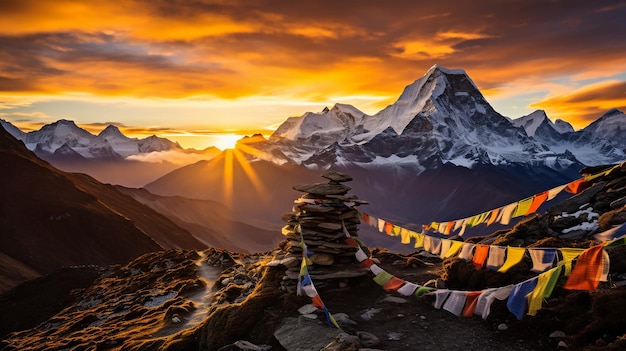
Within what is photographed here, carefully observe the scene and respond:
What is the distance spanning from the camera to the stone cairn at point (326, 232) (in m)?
20.2

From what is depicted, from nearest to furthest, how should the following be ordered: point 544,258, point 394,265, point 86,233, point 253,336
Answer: point 544,258 < point 253,336 < point 394,265 < point 86,233

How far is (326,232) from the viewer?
21.1 meters

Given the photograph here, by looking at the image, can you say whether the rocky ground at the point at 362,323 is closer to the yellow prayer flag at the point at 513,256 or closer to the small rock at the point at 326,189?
the yellow prayer flag at the point at 513,256

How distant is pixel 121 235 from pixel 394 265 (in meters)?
155

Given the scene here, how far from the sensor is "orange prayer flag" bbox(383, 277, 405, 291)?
17969 mm

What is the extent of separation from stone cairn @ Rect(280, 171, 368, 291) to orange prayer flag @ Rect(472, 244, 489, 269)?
19.1ft

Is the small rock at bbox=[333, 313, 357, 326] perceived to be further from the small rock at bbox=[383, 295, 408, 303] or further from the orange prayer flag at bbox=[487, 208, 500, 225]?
the orange prayer flag at bbox=[487, 208, 500, 225]

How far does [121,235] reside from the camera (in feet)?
521

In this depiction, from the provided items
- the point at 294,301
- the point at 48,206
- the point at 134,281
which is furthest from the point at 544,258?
the point at 48,206

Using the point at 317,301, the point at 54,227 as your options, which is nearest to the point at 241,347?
the point at 317,301

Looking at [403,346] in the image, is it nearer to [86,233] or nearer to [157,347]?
[157,347]

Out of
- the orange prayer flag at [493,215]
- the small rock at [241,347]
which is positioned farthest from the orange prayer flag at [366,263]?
the small rock at [241,347]

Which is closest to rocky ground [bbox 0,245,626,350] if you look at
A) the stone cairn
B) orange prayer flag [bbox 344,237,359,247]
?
the stone cairn

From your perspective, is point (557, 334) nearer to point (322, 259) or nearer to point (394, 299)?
point (394, 299)
